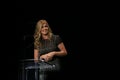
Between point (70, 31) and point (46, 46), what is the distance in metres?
0.20

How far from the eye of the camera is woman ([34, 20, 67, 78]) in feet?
6.97

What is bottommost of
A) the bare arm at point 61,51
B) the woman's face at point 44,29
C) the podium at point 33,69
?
the podium at point 33,69

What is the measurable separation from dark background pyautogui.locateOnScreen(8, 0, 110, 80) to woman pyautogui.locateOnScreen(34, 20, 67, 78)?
3 centimetres

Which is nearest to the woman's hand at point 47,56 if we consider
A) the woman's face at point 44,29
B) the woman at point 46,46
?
the woman at point 46,46

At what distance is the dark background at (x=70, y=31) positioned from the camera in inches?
83.5

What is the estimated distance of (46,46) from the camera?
7.02 feet

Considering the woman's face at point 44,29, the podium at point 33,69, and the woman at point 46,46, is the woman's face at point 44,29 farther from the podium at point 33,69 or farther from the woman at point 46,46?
the podium at point 33,69

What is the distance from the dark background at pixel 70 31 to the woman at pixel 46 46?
34mm

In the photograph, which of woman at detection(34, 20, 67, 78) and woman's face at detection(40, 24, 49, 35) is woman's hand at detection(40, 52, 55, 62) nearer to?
woman at detection(34, 20, 67, 78)

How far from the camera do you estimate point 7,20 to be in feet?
7.02

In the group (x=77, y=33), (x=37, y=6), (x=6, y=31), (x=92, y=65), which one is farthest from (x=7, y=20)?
(x=92, y=65)

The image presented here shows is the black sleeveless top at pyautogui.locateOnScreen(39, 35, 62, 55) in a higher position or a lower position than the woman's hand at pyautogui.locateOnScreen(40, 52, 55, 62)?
higher

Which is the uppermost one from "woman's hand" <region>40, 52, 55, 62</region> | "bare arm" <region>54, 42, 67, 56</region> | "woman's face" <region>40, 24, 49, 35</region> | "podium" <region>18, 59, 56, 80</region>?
"woman's face" <region>40, 24, 49, 35</region>

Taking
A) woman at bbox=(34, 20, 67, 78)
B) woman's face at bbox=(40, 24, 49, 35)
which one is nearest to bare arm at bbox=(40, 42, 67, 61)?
woman at bbox=(34, 20, 67, 78)
